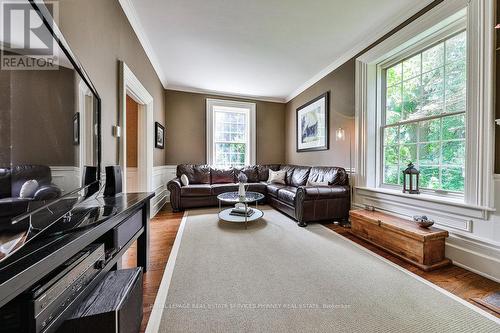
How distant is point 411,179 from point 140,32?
3816mm

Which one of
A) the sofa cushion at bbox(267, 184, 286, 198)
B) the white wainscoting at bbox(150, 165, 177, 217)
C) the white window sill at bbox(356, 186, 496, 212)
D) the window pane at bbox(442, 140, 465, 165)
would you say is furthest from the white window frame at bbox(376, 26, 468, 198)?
the white wainscoting at bbox(150, 165, 177, 217)

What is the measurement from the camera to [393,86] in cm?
272

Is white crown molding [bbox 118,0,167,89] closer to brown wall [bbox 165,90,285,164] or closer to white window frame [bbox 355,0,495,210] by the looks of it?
brown wall [bbox 165,90,285,164]

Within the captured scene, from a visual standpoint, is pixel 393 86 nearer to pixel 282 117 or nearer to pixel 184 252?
pixel 282 117

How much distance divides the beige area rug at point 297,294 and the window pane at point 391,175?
1.15 metres

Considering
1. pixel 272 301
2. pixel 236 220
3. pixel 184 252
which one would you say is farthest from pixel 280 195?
pixel 272 301

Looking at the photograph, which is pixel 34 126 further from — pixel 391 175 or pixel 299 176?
pixel 299 176

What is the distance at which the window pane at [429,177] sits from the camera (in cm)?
219

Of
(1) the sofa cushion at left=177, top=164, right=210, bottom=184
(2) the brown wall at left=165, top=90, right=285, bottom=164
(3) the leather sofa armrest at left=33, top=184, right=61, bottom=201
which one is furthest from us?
(2) the brown wall at left=165, top=90, right=285, bottom=164

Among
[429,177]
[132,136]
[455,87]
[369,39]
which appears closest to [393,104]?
[455,87]

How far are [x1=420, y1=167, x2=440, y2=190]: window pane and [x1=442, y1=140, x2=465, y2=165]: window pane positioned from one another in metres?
0.15

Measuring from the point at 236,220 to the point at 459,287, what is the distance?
221 cm

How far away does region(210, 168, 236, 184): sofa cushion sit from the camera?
4.45m

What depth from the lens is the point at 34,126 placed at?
2.46ft
